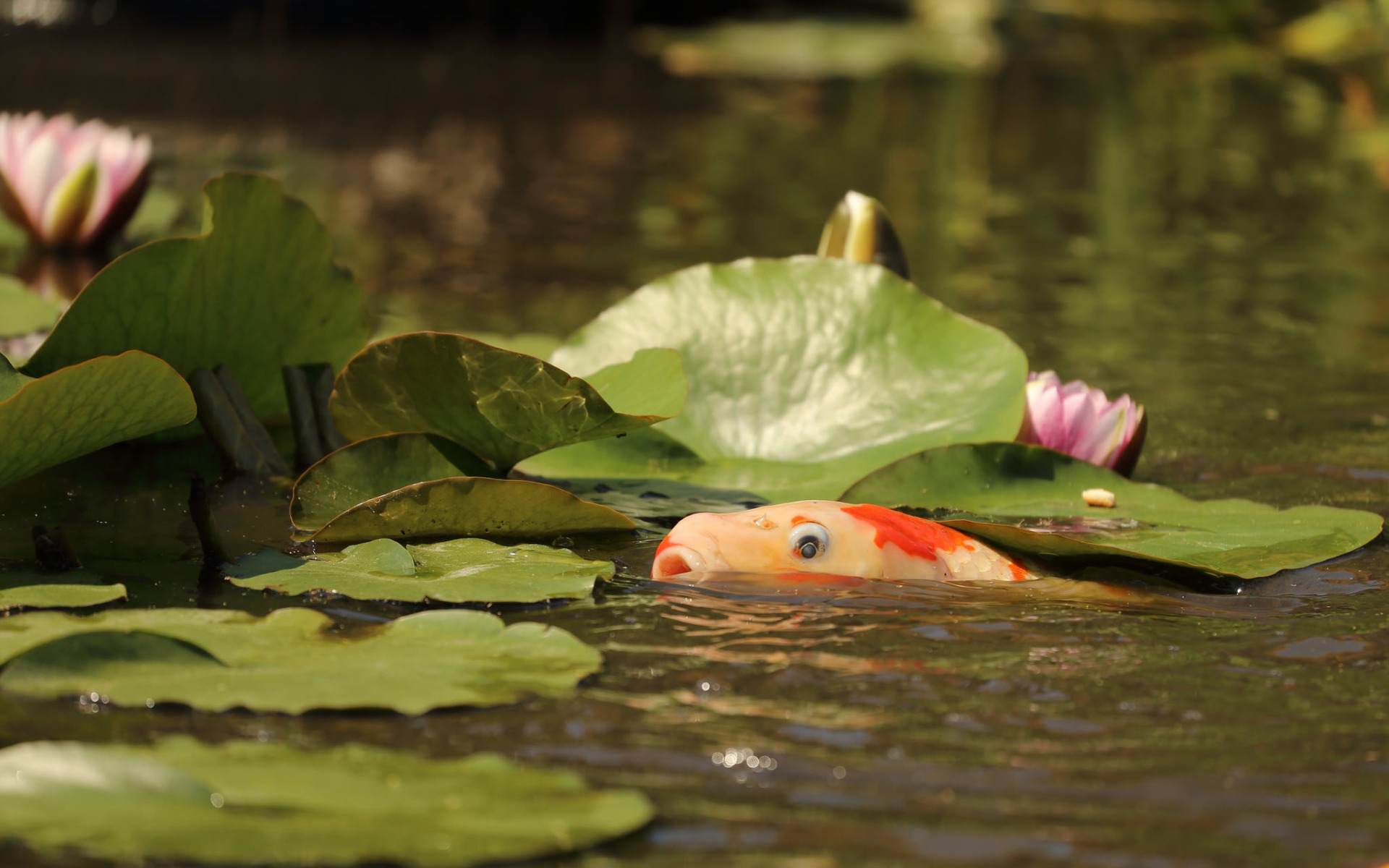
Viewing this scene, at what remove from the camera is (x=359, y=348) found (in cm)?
206

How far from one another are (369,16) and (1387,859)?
39.1 ft

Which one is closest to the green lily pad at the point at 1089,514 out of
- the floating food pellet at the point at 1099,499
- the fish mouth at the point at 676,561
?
the floating food pellet at the point at 1099,499

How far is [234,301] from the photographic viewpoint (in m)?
1.88

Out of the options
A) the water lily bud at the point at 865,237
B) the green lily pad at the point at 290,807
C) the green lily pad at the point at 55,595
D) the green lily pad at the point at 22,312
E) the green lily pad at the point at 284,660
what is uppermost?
the water lily bud at the point at 865,237

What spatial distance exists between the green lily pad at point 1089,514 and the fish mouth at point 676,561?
29cm

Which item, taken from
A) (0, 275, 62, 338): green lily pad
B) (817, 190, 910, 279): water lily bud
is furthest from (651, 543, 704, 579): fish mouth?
(0, 275, 62, 338): green lily pad

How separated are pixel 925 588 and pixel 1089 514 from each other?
35cm

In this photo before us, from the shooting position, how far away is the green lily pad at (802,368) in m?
2.03

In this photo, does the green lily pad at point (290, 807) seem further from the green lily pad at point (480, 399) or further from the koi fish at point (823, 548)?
the green lily pad at point (480, 399)

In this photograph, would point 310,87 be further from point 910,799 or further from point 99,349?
point 910,799

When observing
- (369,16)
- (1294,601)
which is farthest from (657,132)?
(1294,601)

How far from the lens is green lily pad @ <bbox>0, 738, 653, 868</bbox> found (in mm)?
951

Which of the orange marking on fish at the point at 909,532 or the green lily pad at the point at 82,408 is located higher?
the green lily pad at the point at 82,408

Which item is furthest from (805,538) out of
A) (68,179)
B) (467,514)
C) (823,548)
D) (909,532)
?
(68,179)
